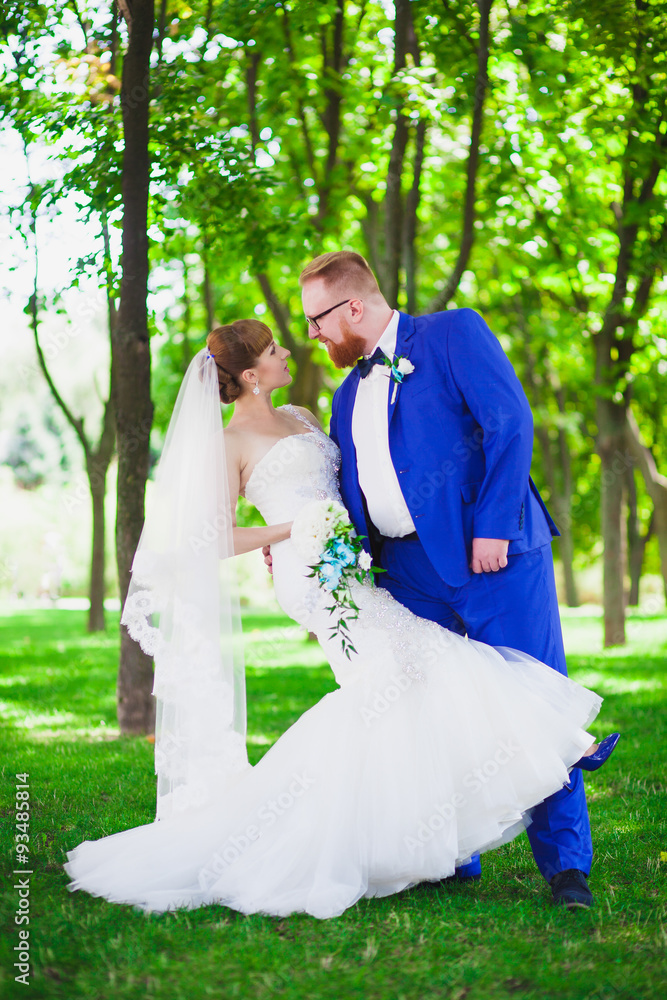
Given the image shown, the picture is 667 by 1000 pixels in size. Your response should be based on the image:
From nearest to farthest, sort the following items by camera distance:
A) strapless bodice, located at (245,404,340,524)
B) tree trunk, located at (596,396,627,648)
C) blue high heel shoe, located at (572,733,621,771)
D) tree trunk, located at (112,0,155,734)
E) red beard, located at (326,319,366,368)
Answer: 1. blue high heel shoe, located at (572,733,621,771)
2. red beard, located at (326,319,366,368)
3. strapless bodice, located at (245,404,340,524)
4. tree trunk, located at (112,0,155,734)
5. tree trunk, located at (596,396,627,648)

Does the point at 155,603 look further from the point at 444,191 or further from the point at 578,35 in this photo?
the point at 444,191

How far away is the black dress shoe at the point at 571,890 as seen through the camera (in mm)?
3365

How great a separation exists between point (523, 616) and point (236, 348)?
1.93 m

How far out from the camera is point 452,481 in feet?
12.0

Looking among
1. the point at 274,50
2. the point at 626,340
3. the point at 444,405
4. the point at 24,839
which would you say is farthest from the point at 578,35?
the point at 24,839

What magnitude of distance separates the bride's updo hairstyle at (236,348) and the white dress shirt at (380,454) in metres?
0.68

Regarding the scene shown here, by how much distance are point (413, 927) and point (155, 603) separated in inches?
74.0

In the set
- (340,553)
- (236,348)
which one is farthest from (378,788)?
(236,348)

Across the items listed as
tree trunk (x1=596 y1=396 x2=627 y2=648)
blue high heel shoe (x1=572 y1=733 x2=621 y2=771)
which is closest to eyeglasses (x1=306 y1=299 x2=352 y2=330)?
blue high heel shoe (x1=572 y1=733 x2=621 y2=771)

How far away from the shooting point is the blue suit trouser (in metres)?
3.49

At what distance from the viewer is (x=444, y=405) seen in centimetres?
373

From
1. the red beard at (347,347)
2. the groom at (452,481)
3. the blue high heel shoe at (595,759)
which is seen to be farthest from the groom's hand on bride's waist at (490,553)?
the red beard at (347,347)

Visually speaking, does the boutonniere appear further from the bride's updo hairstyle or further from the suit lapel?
the bride's updo hairstyle

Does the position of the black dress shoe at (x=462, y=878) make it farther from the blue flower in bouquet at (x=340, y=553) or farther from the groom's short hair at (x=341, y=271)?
the groom's short hair at (x=341, y=271)
